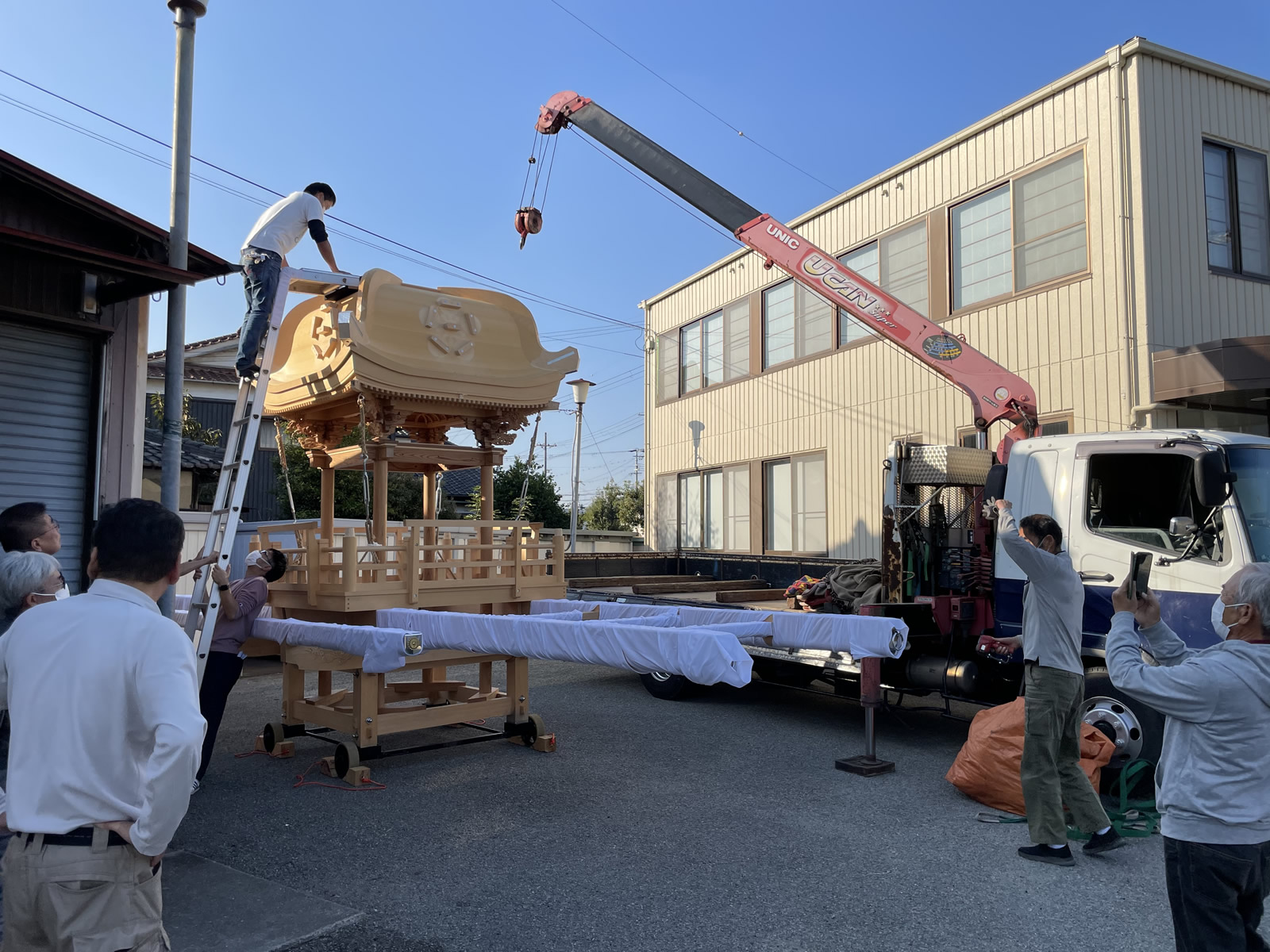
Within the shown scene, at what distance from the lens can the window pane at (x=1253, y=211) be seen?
38.6 ft

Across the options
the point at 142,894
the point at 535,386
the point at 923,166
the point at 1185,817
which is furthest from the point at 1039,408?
the point at 142,894

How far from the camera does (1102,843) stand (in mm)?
5582

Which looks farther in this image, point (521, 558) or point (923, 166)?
point (923, 166)

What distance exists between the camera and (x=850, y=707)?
34.6 feet

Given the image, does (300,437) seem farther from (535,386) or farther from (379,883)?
(379,883)

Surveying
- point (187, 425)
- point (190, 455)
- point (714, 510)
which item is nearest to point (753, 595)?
point (714, 510)

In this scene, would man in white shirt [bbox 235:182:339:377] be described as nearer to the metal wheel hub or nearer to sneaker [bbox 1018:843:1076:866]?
sneaker [bbox 1018:843:1076:866]

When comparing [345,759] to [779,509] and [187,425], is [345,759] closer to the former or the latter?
[779,509]

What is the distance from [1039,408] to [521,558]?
7264 millimetres

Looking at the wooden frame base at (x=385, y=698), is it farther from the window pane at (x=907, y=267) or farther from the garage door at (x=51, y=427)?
the window pane at (x=907, y=267)

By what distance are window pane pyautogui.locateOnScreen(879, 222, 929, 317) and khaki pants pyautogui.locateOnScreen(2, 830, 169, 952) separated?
13049mm

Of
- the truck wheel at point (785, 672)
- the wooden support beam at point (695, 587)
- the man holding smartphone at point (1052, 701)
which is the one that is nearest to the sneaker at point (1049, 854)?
the man holding smartphone at point (1052, 701)

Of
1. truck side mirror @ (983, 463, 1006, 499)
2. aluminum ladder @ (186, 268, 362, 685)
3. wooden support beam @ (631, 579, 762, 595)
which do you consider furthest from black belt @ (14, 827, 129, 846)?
wooden support beam @ (631, 579, 762, 595)

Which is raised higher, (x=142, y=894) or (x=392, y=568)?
(x=392, y=568)
